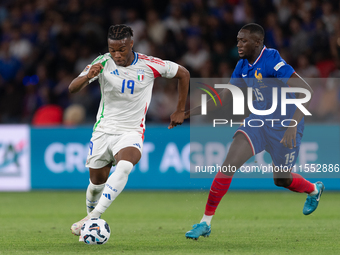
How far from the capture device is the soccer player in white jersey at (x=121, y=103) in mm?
5953

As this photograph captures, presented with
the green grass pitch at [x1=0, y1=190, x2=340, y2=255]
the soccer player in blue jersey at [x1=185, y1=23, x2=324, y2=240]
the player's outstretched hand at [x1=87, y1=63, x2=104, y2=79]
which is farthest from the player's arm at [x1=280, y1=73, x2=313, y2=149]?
the player's outstretched hand at [x1=87, y1=63, x2=104, y2=79]

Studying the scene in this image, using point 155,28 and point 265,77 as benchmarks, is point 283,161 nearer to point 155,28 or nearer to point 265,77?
point 265,77

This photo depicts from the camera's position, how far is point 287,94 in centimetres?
659

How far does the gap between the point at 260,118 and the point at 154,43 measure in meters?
7.25

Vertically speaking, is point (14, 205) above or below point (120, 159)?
below

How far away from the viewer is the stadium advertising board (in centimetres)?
1151

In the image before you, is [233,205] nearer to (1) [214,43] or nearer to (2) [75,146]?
(2) [75,146]

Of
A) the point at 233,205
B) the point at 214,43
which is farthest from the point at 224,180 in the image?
the point at 214,43

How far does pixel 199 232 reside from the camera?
6.13 metres

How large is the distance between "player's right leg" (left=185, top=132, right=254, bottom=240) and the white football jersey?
0.99 meters

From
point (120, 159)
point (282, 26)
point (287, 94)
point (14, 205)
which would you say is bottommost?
point (14, 205)

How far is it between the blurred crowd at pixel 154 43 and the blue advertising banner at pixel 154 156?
47cm

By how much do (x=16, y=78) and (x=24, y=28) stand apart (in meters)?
1.53

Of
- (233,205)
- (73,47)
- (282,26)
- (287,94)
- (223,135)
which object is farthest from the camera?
(73,47)
